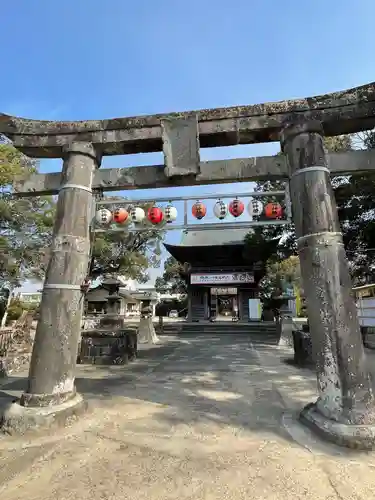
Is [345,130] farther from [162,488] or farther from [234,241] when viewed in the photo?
[234,241]

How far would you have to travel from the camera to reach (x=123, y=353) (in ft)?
29.8

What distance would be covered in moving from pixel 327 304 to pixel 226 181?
236 centimetres

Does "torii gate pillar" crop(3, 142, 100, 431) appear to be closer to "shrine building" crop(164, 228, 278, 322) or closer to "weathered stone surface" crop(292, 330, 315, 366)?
"weathered stone surface" crop(292, 330, 315, 366)

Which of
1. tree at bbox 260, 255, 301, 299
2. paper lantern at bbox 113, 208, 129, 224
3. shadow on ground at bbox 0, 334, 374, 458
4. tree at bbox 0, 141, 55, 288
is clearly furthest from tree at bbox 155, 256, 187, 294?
paper lantern at bbox 113, 208, 129, 224

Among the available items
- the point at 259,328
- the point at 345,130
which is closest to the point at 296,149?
the point at 345,130

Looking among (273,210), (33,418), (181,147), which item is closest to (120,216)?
(181,147)

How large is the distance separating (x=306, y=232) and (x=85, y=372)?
641 centimetres

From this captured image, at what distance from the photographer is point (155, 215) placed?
20.2 ft

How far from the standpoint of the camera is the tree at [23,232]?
13.1 m

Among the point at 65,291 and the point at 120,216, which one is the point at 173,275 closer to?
the point at 120,216

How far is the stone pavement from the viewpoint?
8.28 feet

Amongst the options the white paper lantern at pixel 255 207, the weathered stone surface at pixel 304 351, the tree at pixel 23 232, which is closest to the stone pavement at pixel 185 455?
the weathered stone surface at pixel 304 351

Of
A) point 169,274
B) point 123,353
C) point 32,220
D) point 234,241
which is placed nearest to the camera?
point 123,353

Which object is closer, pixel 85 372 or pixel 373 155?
pixel 373 155
